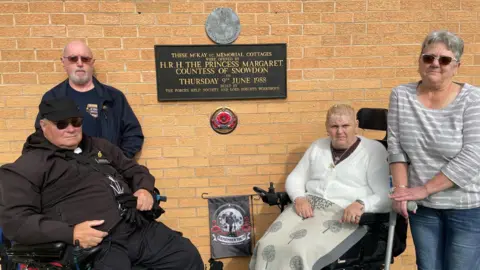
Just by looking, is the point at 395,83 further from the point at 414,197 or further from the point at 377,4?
the point at 414,197

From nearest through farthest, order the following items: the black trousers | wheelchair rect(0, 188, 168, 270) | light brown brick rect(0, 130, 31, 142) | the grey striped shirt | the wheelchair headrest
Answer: the grey striped shirt → wheelchair rect(0, 188, 168, 270) → the black trousers → the wheelchair headrest → light brown brick rect(0, 130, 31, 142)

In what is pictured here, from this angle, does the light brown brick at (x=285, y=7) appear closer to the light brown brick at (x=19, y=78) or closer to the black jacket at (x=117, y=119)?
the black jacket at (x=117, y=119)

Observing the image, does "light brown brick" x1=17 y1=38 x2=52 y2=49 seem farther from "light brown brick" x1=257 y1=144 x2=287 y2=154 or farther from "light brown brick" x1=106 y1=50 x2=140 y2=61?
"light brown brick" x1=257 y1=144 x2=287 y2=154

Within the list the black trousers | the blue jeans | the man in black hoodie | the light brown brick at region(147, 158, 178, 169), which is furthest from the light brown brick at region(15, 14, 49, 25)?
the blue jeans

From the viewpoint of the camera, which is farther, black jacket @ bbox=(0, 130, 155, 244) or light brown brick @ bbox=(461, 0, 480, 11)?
light brown brick @ bbox=(461, 0, 480, 11)

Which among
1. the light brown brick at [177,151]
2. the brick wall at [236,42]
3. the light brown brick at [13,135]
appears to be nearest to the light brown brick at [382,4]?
the brick wall at [236,42]

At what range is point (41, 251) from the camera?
2.29 meters

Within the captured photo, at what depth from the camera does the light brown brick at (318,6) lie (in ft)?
11.7

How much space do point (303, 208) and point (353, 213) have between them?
1.25 feet

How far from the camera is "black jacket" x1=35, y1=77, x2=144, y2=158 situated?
3248 millimetres

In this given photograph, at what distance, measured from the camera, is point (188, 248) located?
2.86 meters

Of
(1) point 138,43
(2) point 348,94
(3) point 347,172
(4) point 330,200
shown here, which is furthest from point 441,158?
(1) point 138,43

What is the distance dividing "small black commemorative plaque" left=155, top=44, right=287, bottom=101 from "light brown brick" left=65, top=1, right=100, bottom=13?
606 millimetres

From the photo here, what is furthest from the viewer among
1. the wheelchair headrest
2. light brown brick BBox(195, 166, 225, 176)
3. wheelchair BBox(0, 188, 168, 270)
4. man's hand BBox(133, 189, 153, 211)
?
light brown brick BBox(195, 166, 225, 176)
